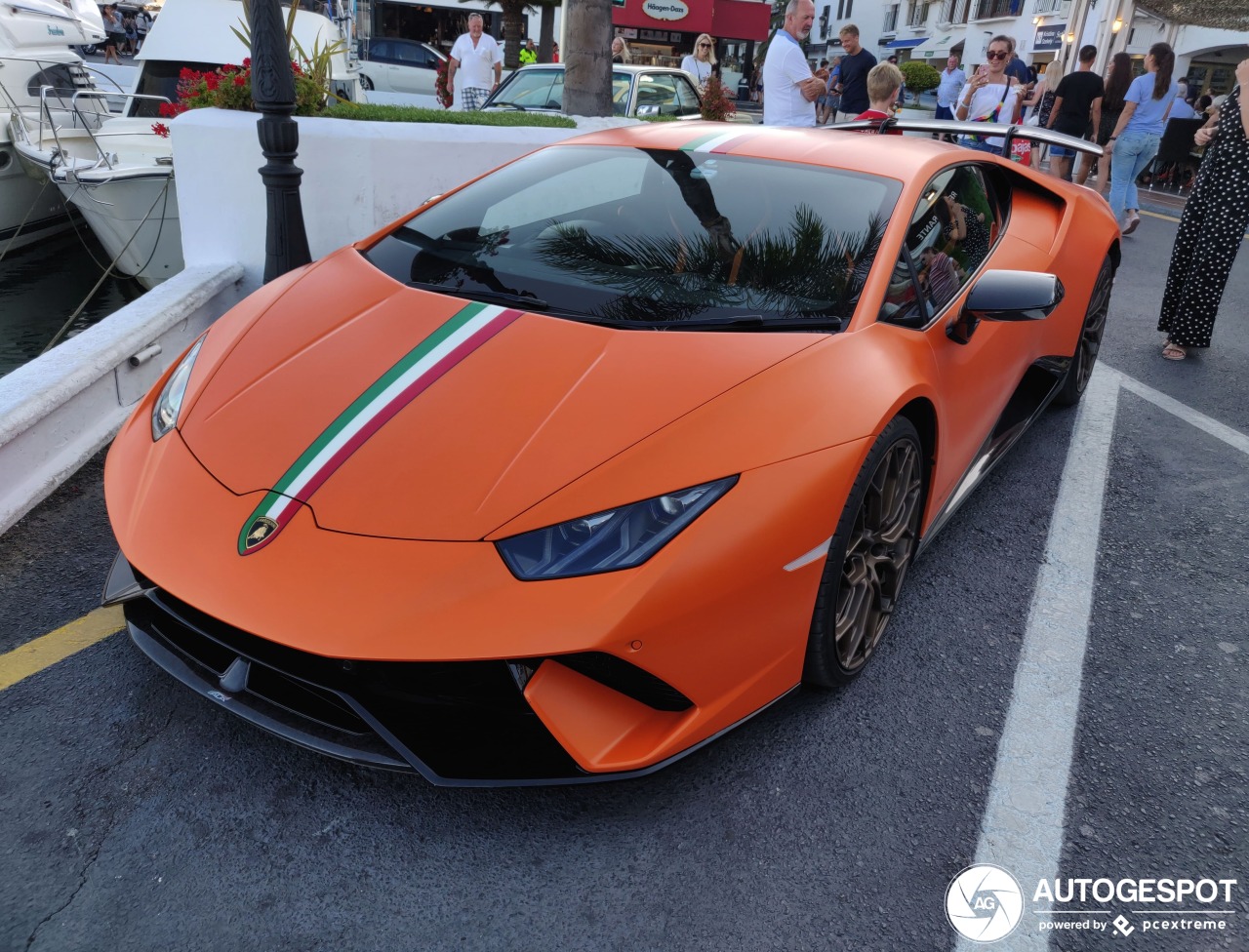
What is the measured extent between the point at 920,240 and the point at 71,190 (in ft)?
25.7

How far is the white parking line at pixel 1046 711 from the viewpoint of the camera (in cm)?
190

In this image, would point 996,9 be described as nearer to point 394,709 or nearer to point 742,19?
point 742,19

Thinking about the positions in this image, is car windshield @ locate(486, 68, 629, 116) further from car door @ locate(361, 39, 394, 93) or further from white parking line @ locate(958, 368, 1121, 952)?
car door @ locate(361, 39, 394, 93)

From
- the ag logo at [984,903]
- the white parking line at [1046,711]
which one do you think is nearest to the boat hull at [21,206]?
the white parking line at [1046,711]

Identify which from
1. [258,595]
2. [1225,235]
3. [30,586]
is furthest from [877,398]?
[1225,235]

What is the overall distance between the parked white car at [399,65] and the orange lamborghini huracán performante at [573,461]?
768 inches

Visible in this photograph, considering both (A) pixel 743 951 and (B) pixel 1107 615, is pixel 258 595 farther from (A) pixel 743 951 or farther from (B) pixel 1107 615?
(B) pixel 1107 615

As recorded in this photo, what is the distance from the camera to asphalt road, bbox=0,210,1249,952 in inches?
66.5

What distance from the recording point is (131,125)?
855 cm

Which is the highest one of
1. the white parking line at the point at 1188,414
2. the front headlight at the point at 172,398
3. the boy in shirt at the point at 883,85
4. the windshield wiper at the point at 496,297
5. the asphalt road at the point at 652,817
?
the boy in shirt at the point at 883,85

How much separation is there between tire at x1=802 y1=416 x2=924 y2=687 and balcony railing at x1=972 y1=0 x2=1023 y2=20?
40.7 meters

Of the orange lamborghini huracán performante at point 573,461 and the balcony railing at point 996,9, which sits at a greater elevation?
the balcony railing at point 996,9

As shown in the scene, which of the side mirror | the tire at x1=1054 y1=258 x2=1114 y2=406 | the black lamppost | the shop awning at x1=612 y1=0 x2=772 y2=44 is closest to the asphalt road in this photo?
the side mirror

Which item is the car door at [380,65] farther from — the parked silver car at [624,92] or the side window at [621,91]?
the side window at [621,91]
